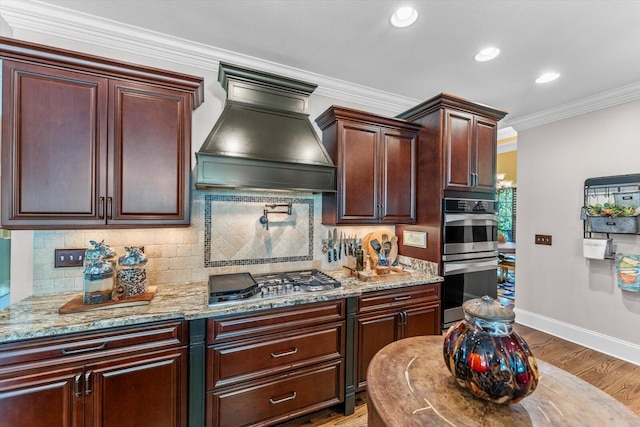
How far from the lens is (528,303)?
3840 mm

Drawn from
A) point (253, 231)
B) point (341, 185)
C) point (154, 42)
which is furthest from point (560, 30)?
point (154, 42)

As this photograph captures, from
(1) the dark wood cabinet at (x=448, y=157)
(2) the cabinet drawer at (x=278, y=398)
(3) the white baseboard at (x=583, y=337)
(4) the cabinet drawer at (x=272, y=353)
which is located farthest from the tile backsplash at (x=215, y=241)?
(3) the white baseboard at (x=583, y=337)

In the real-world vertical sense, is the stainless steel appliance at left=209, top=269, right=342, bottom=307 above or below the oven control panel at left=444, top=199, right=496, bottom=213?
below

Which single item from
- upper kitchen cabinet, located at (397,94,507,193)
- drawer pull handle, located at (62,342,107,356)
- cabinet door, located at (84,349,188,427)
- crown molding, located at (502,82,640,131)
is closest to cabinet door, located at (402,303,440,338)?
upper kitchen cabinet, located at (397,94,507,193)

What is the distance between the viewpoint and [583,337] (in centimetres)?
329

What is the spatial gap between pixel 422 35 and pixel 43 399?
3.25m

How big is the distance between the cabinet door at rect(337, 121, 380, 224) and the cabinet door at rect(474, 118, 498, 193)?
106 centimetres

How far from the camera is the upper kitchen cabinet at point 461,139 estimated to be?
2.64 m

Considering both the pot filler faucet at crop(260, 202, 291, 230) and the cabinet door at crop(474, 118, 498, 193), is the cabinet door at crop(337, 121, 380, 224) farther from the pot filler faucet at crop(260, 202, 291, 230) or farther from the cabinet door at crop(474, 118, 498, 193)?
the cabinet door at crop(474, 118, 498, 193)

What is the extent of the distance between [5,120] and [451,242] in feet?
10.9

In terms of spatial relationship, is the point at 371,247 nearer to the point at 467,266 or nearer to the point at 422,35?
the point at 467,266

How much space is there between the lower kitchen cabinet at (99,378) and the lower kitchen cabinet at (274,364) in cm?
20

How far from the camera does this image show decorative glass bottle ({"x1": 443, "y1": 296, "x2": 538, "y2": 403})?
93 centimetres

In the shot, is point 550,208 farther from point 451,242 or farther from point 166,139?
point 166,139
